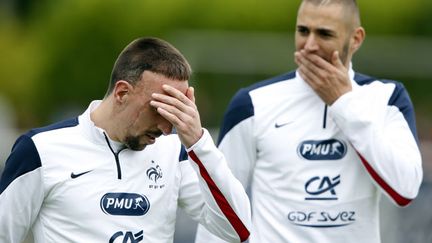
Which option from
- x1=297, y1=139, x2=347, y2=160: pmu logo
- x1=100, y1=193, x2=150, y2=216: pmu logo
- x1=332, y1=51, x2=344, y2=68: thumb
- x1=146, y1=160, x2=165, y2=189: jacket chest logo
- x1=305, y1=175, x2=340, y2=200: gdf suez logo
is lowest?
x1=305, y1=175, x2=340, y2=200: gdf suez logo

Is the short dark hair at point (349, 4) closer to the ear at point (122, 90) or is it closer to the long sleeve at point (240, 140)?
the long sleeve at point (240, 140)

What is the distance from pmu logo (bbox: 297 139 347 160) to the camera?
7.99 m

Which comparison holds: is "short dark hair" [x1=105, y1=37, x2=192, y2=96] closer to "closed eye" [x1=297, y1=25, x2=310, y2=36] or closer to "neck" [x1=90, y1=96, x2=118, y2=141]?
"neck" [x1=90, y1=96, x2=118, y2=141]

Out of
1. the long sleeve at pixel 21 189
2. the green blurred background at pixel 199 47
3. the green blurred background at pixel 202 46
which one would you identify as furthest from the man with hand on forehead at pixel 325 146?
the green blurred background at pixel 202 46

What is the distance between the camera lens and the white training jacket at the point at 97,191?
649 cm

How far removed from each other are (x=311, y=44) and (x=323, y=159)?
682 millimetres

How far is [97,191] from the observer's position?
6.54 meters

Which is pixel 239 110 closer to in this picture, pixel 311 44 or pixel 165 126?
pixel 311 44

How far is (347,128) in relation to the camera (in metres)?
7.90

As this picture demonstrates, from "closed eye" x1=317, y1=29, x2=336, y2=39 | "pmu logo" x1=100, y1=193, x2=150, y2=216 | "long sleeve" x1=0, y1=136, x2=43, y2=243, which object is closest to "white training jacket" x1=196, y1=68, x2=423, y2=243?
"closed eye" x1=317, y1=29, x2=336, y2=39

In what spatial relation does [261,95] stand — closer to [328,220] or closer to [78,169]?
[328,220]

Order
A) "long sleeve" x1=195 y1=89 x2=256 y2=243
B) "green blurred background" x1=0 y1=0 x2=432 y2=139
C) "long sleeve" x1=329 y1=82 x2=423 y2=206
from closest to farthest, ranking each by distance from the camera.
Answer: "long sleeve" x1=329 y1=82 x2=423 y2=206, "long sleeve" x1=195 y1=89 x2=256 y2=243, "green blurred background" x1=0 y1=0 x2=432 y2=139

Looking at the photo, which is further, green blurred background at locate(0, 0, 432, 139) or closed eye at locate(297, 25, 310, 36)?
green blurred background at locate(0, 0, 432, 139)

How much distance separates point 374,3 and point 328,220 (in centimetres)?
2649
